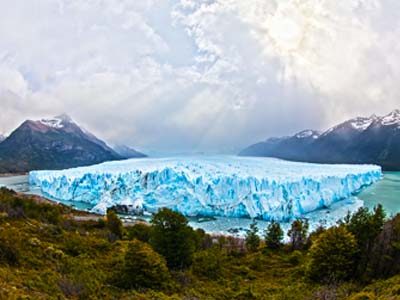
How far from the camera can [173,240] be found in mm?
16188

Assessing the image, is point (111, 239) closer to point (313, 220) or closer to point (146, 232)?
point (146, 232)

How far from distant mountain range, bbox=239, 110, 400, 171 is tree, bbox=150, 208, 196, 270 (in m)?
107

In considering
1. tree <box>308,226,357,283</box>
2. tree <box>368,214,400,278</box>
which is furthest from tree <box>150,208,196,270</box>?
tree <box>368,214,400,278</box>

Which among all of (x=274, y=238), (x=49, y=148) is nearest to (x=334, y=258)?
(x=274, y=238)

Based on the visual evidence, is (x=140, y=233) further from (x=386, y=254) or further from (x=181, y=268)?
(x=386, y=254)

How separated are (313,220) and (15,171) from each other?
367ft

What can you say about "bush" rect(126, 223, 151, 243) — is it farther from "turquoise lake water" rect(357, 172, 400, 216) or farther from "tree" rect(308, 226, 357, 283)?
"turquoise lake water" rect(357, 172, 400, 216)

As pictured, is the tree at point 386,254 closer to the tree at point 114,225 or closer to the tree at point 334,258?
the tree at point 334,258

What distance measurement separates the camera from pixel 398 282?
35.8 ft

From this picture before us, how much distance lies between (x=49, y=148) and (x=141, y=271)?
479 ft

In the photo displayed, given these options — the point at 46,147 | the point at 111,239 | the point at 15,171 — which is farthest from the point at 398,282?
the point at 46,147

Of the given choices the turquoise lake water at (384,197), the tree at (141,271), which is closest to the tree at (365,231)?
the tree at (141,271)

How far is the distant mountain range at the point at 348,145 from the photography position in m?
124

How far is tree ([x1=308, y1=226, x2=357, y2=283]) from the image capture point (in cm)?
1423
